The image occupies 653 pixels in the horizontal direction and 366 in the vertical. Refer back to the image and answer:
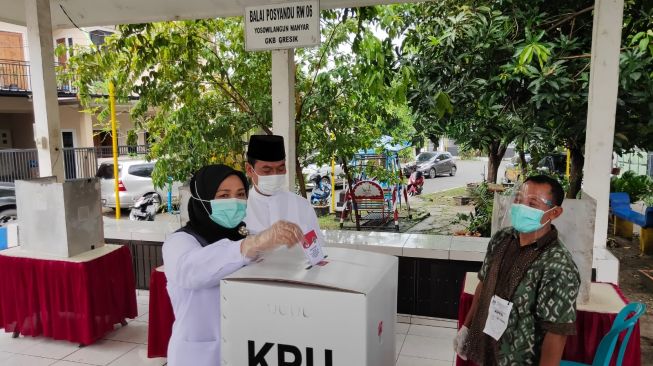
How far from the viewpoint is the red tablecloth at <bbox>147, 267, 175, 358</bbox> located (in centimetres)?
330

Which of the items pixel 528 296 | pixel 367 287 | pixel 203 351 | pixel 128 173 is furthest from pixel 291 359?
pixel 128 173

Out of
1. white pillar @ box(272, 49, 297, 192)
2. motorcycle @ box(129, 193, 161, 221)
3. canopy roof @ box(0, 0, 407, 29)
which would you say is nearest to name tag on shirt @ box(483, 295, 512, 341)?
white pillar @ box(272, 49, 297, 192)

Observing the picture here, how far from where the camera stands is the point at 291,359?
1110mm

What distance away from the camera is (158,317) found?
3336 millimetres

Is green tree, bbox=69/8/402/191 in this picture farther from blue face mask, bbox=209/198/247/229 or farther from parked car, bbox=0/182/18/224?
parked car, bbox=0/182/18/224

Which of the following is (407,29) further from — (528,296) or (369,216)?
(369,216)

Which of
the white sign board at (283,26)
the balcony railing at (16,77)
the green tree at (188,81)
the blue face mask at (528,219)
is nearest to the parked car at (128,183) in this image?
the balcony railing at (16,77)

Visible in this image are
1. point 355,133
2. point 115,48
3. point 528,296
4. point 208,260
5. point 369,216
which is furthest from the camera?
point 369,216

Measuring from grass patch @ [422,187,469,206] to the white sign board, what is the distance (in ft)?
30.6

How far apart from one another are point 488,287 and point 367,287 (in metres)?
1.17

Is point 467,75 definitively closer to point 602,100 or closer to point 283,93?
point 602,100

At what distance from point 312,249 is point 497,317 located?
109 cm

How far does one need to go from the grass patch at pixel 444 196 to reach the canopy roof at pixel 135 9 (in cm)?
890

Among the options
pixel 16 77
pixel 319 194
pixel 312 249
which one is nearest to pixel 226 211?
pixel 312 249
